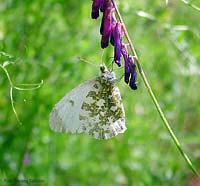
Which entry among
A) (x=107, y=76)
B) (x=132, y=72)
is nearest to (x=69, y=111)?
(x=107, y=76)

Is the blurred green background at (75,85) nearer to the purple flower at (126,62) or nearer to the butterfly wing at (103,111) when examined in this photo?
the butterfly wing at (103,111)

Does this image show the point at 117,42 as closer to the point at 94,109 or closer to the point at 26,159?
the point at 94,109

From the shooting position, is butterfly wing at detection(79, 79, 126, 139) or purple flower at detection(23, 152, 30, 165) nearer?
butterfly wing at detection(79, 79, 126, 139)

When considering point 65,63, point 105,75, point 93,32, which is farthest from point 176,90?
point 105,75

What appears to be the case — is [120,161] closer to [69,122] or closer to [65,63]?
[65,63]

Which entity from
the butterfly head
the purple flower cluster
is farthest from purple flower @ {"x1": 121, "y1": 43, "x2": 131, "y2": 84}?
the butterfly head

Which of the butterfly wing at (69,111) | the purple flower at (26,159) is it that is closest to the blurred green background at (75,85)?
the purple flower at (26,159)

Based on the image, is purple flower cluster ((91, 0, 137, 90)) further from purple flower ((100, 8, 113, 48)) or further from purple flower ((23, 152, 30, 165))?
purple flower ((23, 152, 30, 165))
